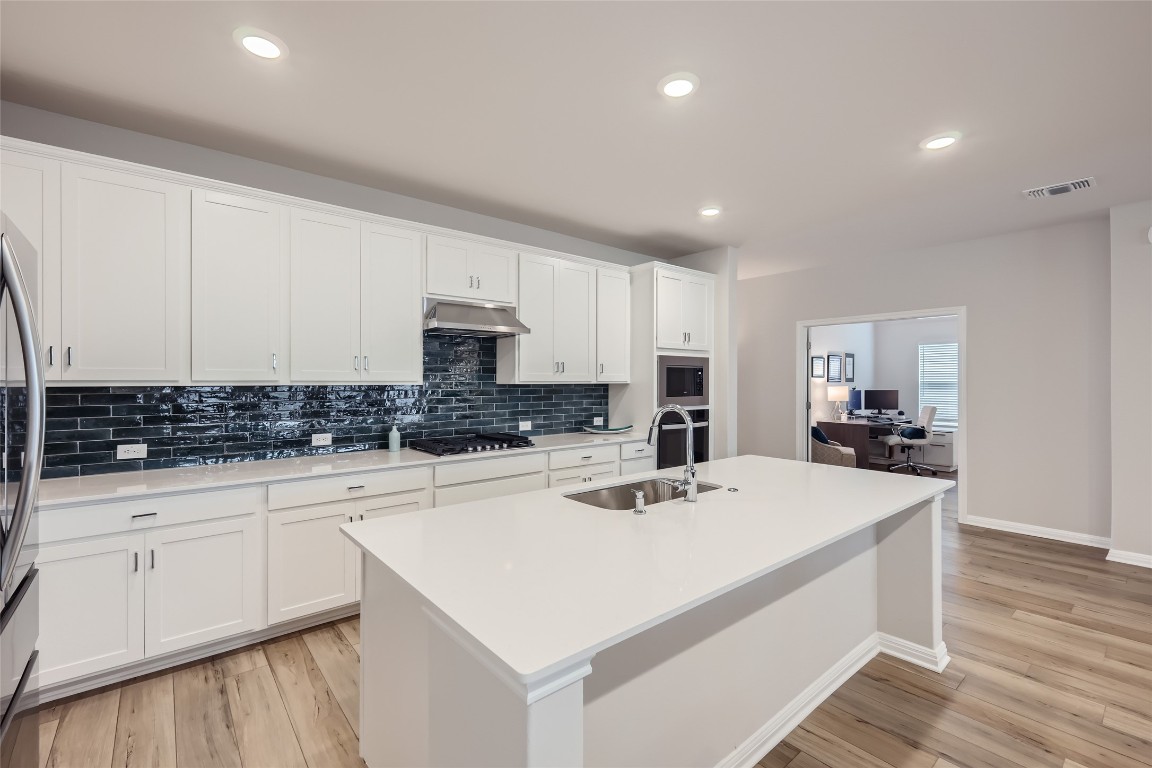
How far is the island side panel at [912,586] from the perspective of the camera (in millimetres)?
2402

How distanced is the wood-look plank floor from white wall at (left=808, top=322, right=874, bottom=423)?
481 centimetres

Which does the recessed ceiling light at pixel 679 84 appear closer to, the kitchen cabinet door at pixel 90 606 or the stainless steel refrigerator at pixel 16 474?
the stainless steel refrigerator at pixel 16 474

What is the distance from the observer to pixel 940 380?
8.09 meters

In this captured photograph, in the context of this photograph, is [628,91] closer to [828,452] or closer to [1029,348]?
[1029,348]

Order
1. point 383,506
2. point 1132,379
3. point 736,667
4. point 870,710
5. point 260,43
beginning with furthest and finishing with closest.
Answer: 1. point 1132,379
2. point 383,506
3. point 870,710
4. point 260,43
5. point 736,667

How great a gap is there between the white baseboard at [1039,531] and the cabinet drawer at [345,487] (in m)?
4.99

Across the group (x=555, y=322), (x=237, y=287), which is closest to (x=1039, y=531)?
(x=555, y=322)

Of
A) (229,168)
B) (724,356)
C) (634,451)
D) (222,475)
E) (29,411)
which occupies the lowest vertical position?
(634,451)

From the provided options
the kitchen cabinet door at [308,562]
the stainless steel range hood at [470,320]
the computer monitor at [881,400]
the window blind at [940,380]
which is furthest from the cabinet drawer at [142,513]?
the window blind at [940,380]

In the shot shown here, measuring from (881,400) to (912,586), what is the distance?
6.39 metres

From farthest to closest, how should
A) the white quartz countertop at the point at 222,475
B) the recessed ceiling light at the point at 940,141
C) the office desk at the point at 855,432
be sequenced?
the office desk at the point at 855,432 → the recessed ceiling light at the point at 940,141 → the white quartz countertop at the point at 222,475

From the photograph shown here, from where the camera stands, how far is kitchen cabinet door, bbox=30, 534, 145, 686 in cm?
202

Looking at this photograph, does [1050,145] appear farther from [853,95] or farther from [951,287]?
[951,287]

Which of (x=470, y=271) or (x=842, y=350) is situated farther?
(x=842, y=350)
